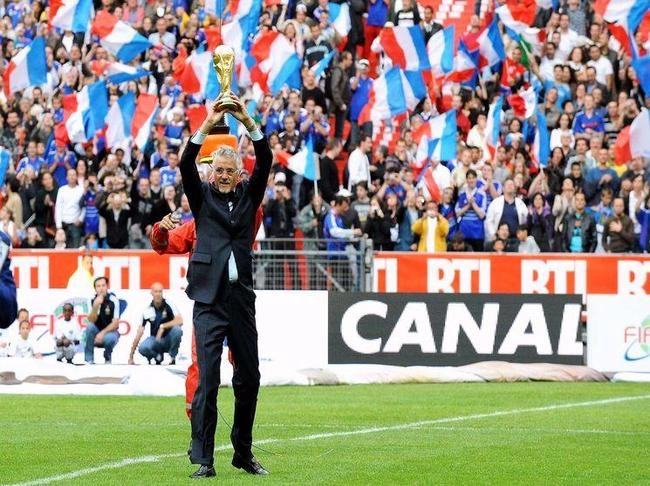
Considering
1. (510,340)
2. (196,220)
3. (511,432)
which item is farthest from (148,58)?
(196,220)

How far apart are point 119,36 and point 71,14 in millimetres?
1269

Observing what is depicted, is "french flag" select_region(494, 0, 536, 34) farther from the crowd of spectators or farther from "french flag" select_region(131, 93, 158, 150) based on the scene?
"french flag" select_region(131, 93, 158, 150)

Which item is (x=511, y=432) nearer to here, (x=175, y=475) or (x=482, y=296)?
(x=175, y=475)

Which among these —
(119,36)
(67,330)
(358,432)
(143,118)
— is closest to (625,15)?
(143,118)

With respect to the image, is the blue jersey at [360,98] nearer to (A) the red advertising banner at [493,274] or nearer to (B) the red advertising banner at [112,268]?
(A) the red advertising banner at [493,274]

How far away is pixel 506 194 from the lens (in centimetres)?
2683

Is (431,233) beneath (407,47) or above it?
beneath

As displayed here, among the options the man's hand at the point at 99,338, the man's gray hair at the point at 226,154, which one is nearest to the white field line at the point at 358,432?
the man's gray hair at the point at 226,154

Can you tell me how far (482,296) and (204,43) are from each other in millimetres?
9315

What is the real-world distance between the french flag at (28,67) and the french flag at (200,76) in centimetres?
313

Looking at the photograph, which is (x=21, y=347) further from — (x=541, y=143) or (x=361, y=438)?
(x=361, y=438)

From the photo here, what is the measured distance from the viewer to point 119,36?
3181 cm

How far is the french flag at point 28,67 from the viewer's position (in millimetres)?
31797

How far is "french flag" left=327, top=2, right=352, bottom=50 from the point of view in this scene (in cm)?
3161
